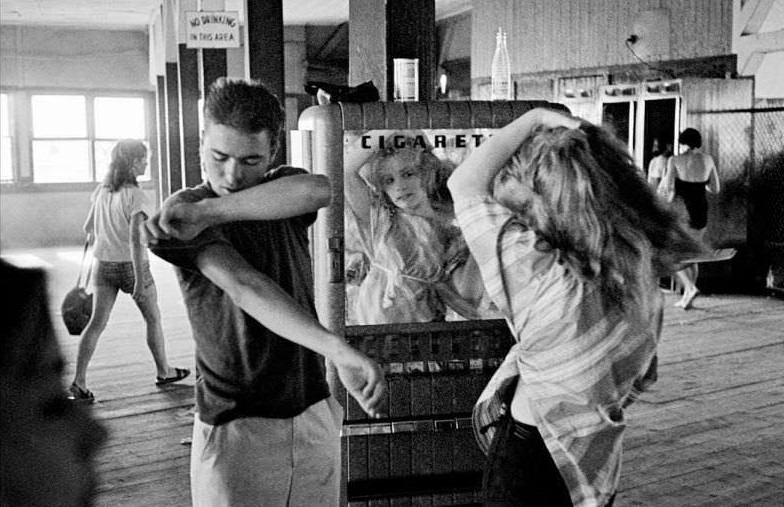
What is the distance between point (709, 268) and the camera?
10.6m

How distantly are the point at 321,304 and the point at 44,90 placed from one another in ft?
49.4

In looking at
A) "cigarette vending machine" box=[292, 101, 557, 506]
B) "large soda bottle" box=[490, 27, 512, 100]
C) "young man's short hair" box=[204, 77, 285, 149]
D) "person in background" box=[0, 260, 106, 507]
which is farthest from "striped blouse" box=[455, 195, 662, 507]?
"large soda bottle" box=[490, 27, 512, 100]

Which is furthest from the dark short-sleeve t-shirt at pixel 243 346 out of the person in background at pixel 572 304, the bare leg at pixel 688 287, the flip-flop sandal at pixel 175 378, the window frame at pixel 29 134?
the window frame at pixel 29 134

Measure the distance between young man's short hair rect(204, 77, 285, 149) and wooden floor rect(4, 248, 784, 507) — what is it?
1.03 metres

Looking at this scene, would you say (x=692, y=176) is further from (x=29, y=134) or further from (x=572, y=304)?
(x=29, y=134)

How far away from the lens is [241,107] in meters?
2.08

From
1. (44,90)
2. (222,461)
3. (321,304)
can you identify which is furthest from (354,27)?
(44,90)

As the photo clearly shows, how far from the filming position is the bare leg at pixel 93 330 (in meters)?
6.02

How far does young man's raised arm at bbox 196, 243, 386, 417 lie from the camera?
1.87m

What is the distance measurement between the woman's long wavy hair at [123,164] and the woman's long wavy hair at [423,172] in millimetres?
3021

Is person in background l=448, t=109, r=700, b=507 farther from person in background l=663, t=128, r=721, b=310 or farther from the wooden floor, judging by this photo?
person in background l=663, t=128, r=721, b=310

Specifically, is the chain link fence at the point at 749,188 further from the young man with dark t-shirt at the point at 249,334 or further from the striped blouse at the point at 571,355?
the young man with dark t-shirt at the point at 249,334

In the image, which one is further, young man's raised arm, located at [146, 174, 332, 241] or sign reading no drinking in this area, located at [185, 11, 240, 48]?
sign reading no drinking in this area, located at [185, 11, 240, 48]

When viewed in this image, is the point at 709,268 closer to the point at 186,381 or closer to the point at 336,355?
the point at 186,381
